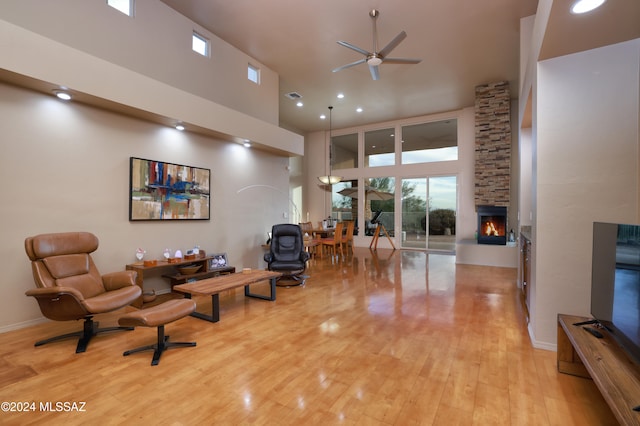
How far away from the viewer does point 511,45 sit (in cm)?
564

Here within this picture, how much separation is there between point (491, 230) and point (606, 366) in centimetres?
617

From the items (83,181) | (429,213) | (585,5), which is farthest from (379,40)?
(429,213)

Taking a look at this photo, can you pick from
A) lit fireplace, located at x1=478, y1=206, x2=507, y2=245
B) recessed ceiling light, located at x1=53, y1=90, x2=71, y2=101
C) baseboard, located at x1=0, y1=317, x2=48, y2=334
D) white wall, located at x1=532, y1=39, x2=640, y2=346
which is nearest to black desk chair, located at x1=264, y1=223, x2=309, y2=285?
baseboard, located at x1=0, y1=317, x2=48, y2=334

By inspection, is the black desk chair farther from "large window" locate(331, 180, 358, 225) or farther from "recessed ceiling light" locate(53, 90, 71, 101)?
"large window" locate(331, 180, 358, 225)

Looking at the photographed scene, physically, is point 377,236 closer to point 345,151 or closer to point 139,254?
point 345,151

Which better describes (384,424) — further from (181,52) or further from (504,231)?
(504,231)

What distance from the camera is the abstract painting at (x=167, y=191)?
4.45 metres

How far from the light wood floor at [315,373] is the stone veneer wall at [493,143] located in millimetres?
4542

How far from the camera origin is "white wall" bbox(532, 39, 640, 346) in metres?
2.56

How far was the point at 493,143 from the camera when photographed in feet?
24.7

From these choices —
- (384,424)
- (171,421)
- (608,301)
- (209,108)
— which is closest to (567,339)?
(608,301)

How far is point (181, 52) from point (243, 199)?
2.77 meters

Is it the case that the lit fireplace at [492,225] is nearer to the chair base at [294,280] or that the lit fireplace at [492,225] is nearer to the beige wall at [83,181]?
the chair base at [294,280]

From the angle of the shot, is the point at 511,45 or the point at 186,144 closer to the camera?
the point at 186,144
